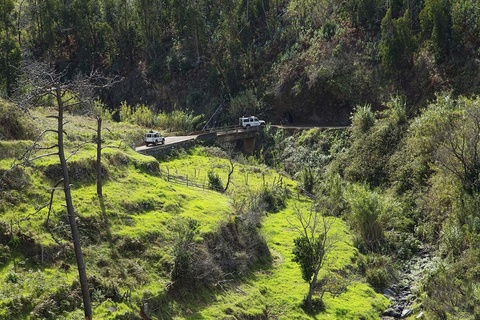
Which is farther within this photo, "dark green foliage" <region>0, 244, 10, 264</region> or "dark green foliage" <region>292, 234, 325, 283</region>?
"dark green foliage" <region>292, 234, 325, 283</region>

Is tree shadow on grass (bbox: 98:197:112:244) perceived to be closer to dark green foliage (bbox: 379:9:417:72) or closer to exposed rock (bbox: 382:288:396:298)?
exposed rock (bbox: 382:288:396:298)

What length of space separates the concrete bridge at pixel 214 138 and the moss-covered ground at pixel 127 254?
9.87 metres

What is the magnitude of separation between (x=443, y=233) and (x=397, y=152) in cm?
1210

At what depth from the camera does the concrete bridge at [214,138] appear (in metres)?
47.4

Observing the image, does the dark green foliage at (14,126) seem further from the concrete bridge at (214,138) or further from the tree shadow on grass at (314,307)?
the tree shadow on grass at (314,307)

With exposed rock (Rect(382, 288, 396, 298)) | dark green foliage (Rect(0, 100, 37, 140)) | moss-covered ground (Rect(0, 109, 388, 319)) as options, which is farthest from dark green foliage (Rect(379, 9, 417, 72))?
dark green foliage (Rect(0, 100, 37, 140))

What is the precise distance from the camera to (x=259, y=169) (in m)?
50.8

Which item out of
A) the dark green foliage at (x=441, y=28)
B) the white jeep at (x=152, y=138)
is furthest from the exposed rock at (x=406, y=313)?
the dark green foliage at (x=441, y=28)

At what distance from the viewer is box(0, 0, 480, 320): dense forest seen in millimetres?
23469

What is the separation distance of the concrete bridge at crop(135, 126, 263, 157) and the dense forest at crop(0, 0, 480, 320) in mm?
1400

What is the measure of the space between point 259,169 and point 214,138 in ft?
28.0

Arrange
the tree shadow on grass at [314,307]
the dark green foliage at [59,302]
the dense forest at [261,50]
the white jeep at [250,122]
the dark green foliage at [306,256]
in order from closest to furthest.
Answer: the dark green foliage at [59,302] → the tree shadow on grass at [314,307] → the dark green foliage at [306,256] → the dense forest at [261,50] → the white jeep at [250,122]

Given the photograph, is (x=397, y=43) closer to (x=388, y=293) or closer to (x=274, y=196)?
(x=274, y=196)

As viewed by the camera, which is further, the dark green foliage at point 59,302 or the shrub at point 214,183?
the shrub at point 214,183
